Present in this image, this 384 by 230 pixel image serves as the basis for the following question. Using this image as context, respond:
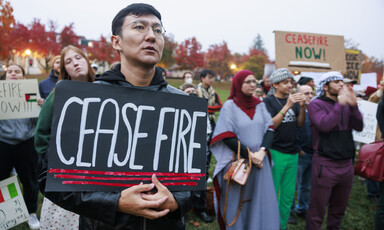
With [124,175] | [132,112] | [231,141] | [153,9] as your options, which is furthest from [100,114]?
[231,141]

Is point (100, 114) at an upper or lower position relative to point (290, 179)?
upper

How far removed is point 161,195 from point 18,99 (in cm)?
292

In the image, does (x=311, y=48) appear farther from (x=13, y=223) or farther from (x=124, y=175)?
(x=13, y=223)

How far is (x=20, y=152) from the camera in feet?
11.3

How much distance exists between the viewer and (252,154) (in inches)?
122

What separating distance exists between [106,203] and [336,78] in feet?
10.7

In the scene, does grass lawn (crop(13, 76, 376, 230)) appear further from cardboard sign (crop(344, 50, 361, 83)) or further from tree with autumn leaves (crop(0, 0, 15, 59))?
tree with autumn leaves (crop(0, 0, 15, 59))

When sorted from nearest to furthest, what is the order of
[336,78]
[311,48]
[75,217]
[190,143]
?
1. [190,143]
2. [75,217]
3. [336,78]
4. [311,48]

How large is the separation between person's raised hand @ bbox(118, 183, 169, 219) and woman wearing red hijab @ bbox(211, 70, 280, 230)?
6.62ft

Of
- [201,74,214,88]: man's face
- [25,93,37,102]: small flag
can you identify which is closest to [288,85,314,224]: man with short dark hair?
[201,74,214,88]: man's face

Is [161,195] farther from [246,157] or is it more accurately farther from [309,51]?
[309,51]

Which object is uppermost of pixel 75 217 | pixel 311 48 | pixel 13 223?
pixel 311 48

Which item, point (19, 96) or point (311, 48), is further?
point (311, 48)

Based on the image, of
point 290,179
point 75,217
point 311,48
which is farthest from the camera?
point 311,48
